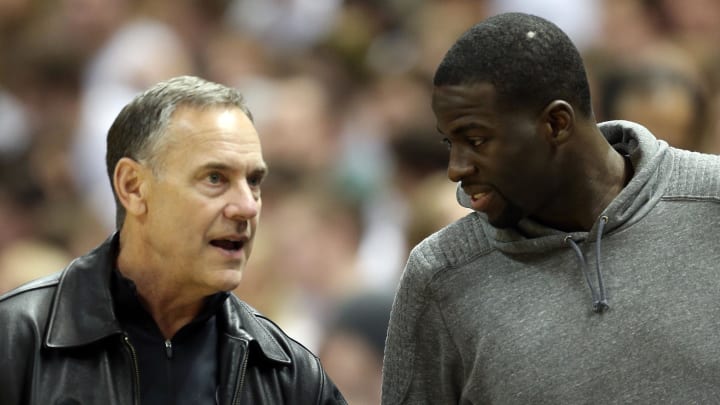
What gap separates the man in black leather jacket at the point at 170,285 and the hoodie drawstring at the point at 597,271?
773mm

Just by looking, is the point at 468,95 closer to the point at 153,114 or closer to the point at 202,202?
the point at 202,202

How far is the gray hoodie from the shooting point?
315 cm

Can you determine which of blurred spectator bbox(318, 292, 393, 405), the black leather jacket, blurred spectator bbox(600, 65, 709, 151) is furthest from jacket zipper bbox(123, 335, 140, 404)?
blurred spectator bbox(600, 65, 709, 151)

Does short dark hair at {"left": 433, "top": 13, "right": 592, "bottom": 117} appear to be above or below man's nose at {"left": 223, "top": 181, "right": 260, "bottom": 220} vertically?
above

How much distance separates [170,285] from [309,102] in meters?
3.36

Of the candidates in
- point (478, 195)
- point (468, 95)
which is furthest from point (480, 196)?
point (468, 95)

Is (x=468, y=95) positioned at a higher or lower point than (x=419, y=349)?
higher

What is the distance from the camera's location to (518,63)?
10.4ft

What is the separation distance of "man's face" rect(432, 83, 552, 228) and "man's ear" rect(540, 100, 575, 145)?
2cm

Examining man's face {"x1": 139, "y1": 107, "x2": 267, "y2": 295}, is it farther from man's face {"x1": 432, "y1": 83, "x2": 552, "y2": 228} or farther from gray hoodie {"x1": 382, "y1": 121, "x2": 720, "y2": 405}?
man's face {"x1": 432, "y1": 83, "x2": 552, "y2": 228}

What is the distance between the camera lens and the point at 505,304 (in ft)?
10.9

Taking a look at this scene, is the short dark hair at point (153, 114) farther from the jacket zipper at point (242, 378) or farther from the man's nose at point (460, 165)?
the man's nose at point (460, 165)

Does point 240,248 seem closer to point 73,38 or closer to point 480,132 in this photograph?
point 480,132

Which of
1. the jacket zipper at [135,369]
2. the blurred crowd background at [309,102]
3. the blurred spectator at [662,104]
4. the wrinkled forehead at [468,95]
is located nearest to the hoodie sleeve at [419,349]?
the wrinkled forehead at [468,95]
